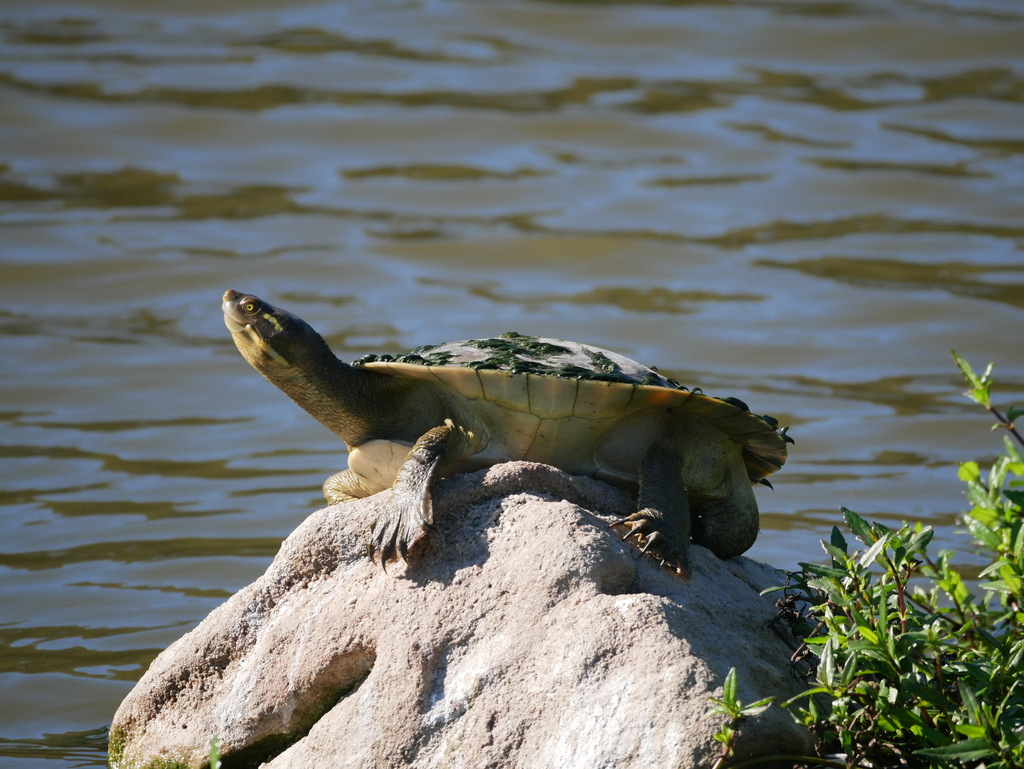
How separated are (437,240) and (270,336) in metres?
7.25

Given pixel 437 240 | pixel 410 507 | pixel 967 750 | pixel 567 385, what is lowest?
pixel 437 240

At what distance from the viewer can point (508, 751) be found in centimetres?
263

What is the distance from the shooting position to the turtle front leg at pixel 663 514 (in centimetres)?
299

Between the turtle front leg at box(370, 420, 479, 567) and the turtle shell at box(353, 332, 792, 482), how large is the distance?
0.67 ft

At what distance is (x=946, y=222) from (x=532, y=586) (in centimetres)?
838

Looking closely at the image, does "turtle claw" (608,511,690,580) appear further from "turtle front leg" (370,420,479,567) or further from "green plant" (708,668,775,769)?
"green plant" (708,668,775,769)

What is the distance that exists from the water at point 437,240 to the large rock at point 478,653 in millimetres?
859

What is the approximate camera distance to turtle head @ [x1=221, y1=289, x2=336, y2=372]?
137 inches

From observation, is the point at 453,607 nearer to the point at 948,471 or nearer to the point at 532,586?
the point at 532,586

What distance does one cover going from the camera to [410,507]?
9.78 feet

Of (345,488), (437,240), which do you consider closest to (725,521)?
(345,488)

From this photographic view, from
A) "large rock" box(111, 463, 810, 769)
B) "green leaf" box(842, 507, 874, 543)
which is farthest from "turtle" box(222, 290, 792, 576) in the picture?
"green leaf" box(842, 507, 874, 543)

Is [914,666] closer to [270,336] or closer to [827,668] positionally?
[827,668]

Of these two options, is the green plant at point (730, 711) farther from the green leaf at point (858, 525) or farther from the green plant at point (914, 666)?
the green leaf at point (858, 525)
